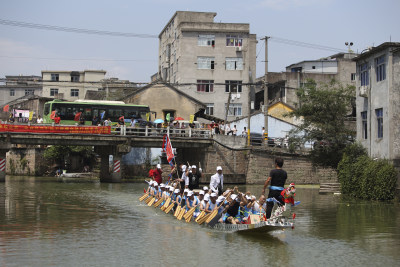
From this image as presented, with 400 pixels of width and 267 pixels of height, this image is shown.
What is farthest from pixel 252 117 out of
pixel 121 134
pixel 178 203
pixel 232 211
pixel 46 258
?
pixel 46 258

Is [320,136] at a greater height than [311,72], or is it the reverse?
[311,72]

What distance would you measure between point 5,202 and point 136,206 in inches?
272

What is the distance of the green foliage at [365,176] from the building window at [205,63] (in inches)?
1599

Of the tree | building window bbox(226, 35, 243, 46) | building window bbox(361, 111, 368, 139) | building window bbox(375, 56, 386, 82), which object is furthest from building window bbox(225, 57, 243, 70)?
building window bbox(375, 56, 386, 82)

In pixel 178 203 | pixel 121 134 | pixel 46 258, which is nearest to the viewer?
pixel 46 258

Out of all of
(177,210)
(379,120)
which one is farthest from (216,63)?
(177,210)

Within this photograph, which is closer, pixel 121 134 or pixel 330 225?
pixel 330 225

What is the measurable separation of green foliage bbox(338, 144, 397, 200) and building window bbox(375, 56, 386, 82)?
4543 millimetres

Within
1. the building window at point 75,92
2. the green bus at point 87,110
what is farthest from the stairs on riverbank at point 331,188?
the building window at point 75,92

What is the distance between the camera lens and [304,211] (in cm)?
2817

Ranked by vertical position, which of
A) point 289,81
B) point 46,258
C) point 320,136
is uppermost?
point 289,81

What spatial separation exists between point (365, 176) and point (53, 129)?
25.7 metres

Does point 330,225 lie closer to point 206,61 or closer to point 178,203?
point 178,203

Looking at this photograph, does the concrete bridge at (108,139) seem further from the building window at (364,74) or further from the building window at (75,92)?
the building window at (75,92)
